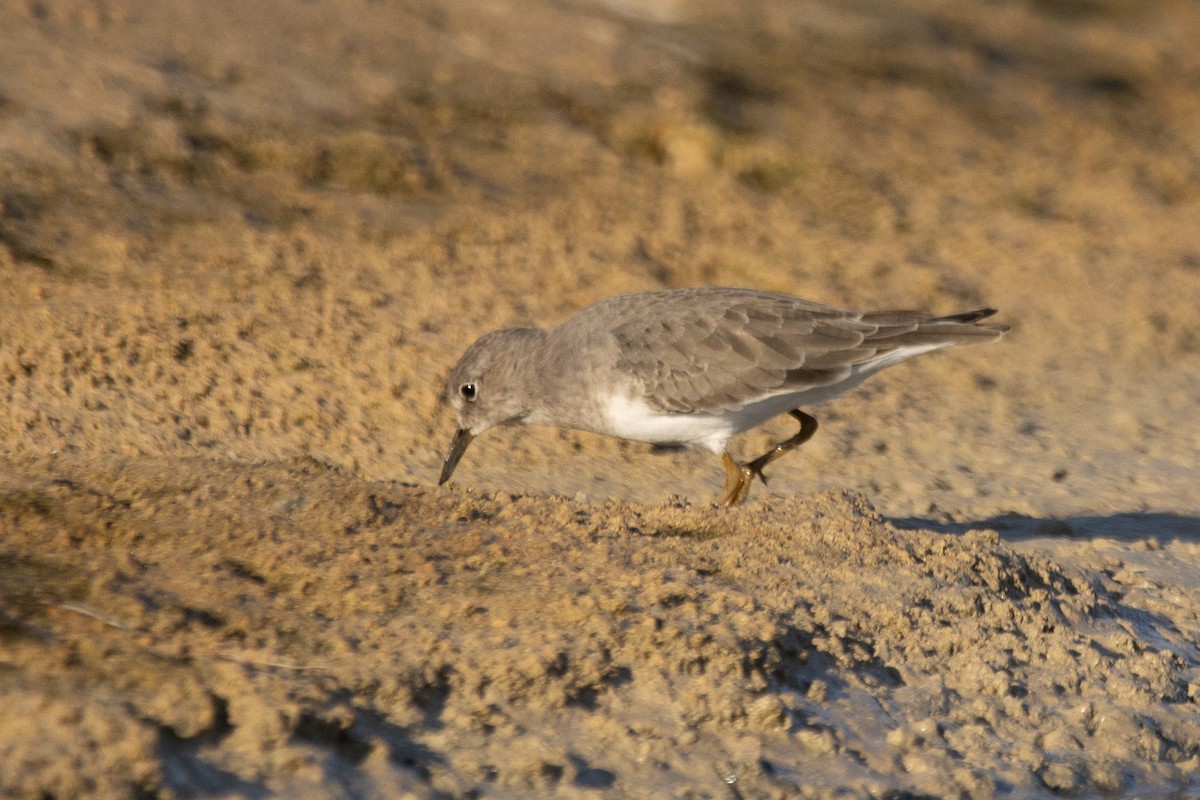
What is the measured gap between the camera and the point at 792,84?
1286 cm

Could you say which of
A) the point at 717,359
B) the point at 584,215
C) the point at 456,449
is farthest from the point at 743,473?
the point at 584,215

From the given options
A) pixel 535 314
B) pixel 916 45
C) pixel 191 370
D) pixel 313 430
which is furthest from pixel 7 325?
pixel 916 45

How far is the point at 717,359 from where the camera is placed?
728cm

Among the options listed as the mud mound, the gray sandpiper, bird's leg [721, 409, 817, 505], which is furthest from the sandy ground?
the gray sandpiper

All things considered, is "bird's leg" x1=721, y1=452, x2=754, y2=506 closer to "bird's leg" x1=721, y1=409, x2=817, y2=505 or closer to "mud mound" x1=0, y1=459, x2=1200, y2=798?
"bird's leg" x1=721, y1=409, x2=817, y2=505

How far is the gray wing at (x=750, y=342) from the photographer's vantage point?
7.24m

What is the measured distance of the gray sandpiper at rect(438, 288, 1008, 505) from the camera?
7250 mm

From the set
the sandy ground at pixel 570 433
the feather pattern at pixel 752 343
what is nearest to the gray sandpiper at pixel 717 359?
the feather pattern at pixel 752 343

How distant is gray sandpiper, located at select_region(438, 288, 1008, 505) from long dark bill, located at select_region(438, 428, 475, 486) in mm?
312

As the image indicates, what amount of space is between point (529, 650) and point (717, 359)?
2.67 m

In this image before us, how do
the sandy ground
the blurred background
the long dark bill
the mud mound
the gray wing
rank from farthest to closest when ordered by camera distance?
the blurred background < the long dark bill < the gray wing < the sandy ground < the mud mound

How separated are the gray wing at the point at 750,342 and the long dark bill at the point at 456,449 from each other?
1.11m

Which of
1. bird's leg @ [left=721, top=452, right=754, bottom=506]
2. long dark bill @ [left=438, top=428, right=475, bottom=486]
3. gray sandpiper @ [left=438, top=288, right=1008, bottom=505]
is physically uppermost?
gray sandpiper @ [left=438, top=288, right=1008, bottom=505]

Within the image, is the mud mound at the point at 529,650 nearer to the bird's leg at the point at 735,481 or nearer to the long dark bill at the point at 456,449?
the bird's leg at the point at 735,481
